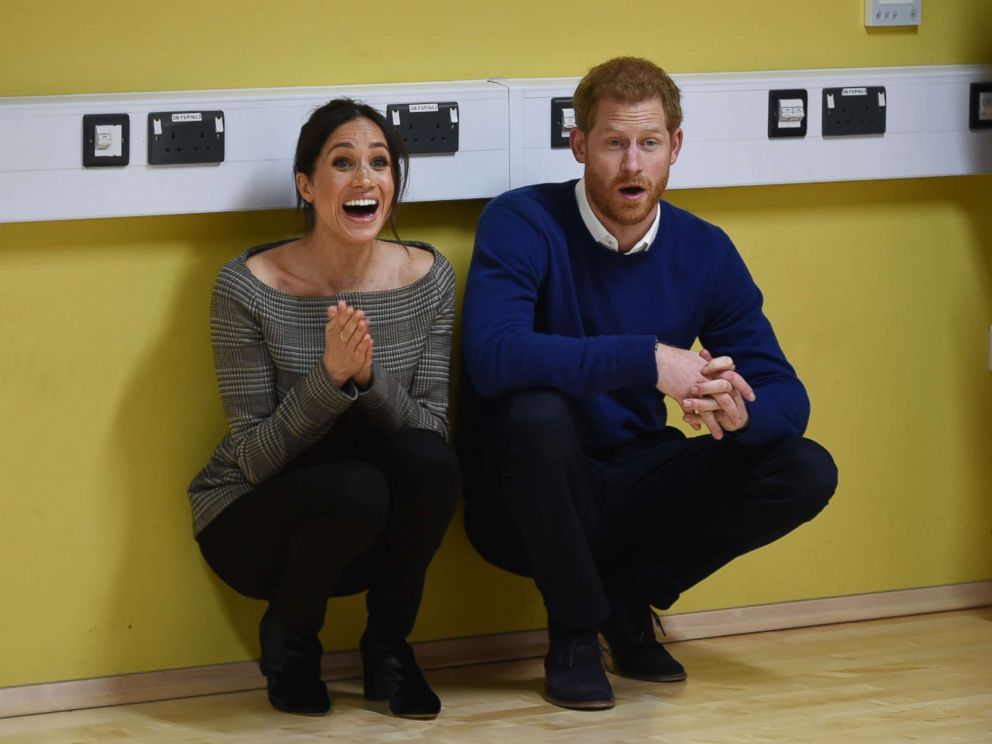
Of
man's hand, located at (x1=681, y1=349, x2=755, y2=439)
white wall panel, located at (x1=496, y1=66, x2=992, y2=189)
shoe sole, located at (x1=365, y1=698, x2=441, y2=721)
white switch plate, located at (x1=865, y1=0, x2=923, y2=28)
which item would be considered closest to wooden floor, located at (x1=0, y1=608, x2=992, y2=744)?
shoe sole, located at (x1=365, y1=698, x2=441, y2=721)

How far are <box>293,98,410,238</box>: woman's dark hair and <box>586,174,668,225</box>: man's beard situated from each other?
324 mm

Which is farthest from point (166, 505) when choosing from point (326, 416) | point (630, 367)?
point (630, 367)

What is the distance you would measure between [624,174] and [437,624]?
0.90 metres

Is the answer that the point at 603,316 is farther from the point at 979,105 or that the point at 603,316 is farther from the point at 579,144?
the point at 979,105

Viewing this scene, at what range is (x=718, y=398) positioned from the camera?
240cm

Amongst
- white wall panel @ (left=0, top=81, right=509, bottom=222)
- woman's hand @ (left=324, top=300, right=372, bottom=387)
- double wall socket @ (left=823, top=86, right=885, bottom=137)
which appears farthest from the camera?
double wall socket @ (left=823, top=86, right=885, bottom=137)

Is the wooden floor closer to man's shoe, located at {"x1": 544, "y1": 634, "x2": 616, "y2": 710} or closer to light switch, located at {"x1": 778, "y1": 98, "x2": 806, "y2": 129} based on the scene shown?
man's shoe, located at {"x1": 544, "y1": 634, "x2": 616, "y2": 710}

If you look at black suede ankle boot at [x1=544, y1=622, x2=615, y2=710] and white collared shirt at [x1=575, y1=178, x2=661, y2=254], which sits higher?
white collared shirt at [x1=575, y1=178, x2=661, y2=254]

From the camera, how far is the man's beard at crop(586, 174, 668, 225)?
97.2 inches

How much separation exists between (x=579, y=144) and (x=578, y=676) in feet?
2.94

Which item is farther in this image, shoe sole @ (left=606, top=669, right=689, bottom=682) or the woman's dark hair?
shoe sole @ (left=606, top=669, right=689, bottom=682)

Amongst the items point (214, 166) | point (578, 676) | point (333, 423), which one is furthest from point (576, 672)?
point (214, 166)

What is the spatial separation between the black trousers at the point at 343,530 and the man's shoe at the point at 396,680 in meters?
0.03

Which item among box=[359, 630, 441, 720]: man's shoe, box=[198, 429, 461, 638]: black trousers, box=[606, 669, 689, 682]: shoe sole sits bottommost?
box=[606, 669, 689, 682]: shoe sole
